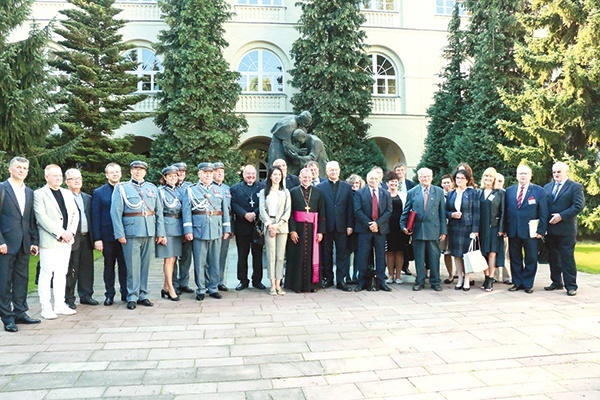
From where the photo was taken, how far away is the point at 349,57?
21.1 metres

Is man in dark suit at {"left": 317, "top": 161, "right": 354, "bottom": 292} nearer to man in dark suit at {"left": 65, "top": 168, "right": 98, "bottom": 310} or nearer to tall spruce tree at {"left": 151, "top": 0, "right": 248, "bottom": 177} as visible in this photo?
man in dark suit at {"left": 65, "top": 168, "right": 98, "bottom": 310}

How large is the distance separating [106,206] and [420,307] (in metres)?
4.83

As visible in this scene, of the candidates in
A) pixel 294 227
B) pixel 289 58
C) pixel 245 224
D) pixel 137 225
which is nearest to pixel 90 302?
pixel 137 225

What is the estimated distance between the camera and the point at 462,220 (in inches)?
316

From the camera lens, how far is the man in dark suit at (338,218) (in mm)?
8188

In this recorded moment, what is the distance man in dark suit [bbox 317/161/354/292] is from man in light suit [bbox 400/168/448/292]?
39.2 inches

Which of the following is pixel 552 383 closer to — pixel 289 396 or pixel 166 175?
pixel 289 396

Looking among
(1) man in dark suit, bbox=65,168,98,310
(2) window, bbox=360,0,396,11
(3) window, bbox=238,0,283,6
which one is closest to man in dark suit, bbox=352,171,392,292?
(1) man in dark suit, bbox=65,168,98,310

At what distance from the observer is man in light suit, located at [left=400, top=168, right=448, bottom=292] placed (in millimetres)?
7949

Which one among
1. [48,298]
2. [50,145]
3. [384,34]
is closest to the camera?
[48,298]

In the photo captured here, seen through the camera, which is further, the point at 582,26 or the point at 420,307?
the point at 582,26

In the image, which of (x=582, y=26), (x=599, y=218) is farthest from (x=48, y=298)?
(x=582, y=26)

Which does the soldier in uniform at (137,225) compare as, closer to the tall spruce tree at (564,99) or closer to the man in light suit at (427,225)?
the man in light suit at (427,225)

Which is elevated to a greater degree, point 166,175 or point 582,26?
point 582,26
